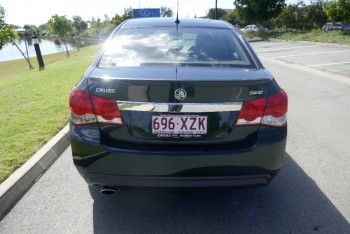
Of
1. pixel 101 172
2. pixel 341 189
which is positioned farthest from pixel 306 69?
pixel 101 172

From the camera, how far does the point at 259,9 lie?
3850 cm

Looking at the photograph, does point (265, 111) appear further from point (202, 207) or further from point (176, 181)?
point (202, 207)

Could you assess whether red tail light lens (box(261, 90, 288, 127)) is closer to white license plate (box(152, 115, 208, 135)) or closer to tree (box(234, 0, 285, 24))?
white license plate (box(152, 115, 208, 135))

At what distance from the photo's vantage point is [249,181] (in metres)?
2.43

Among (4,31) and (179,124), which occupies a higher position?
(179,124)

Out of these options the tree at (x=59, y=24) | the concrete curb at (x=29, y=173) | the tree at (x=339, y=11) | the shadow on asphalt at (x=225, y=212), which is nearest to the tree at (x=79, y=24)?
the tree at (x=59, y=24)

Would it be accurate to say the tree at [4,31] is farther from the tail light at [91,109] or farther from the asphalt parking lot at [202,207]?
the tail light at [91,109]

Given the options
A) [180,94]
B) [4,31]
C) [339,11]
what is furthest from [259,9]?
[180,94]

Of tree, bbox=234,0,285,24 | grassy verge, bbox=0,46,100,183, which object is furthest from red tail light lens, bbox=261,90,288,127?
tree, bbox=234,0,285,24

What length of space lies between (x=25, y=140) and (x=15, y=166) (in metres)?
0.87

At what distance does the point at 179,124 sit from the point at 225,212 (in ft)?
3.58

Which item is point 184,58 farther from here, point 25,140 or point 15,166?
point 25,140

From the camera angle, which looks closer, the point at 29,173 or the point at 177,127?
the point at 177,127

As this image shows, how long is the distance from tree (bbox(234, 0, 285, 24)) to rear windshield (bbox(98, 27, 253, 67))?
1510 inches
